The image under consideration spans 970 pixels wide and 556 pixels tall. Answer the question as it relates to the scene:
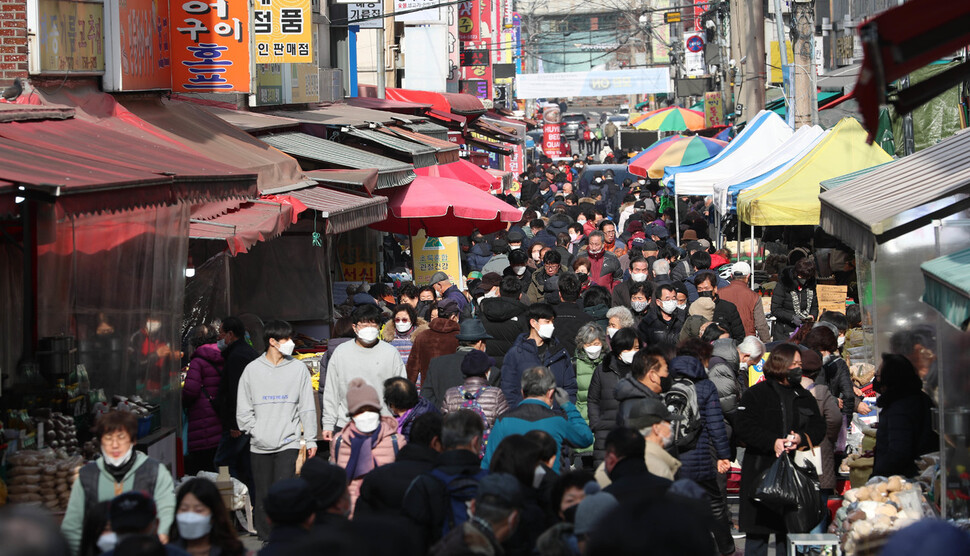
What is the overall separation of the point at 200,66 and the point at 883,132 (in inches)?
444

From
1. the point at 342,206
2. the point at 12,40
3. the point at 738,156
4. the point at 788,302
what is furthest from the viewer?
the point at 738,156

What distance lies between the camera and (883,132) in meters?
18.5

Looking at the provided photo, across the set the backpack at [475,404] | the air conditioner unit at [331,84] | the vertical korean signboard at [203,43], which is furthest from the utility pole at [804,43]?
the backpack at [475,404]

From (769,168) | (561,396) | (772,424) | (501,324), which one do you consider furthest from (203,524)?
(769,168)

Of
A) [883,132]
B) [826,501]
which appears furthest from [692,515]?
[883,132]

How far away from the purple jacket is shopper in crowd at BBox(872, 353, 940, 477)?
16.3 ft

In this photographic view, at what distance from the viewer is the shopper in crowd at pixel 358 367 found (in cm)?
835

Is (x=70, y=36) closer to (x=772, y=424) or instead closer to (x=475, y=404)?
(x=475, y=404)

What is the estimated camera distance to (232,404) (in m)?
9.09

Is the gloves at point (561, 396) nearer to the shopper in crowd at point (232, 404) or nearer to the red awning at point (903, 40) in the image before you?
the shopper in crowd at point (232, 404)

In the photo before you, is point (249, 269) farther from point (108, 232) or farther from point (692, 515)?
point (692, 515)

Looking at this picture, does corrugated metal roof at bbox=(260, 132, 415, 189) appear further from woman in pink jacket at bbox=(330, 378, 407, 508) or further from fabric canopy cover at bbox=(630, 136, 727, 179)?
fabric canopy cover at bbox=(630, 136, 727, 179)

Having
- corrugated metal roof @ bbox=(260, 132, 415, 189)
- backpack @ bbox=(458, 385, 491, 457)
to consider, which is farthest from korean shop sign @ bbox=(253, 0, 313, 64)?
backpack @ bbox=(458, 385, 491, 457)

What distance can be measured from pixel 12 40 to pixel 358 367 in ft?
13.1
